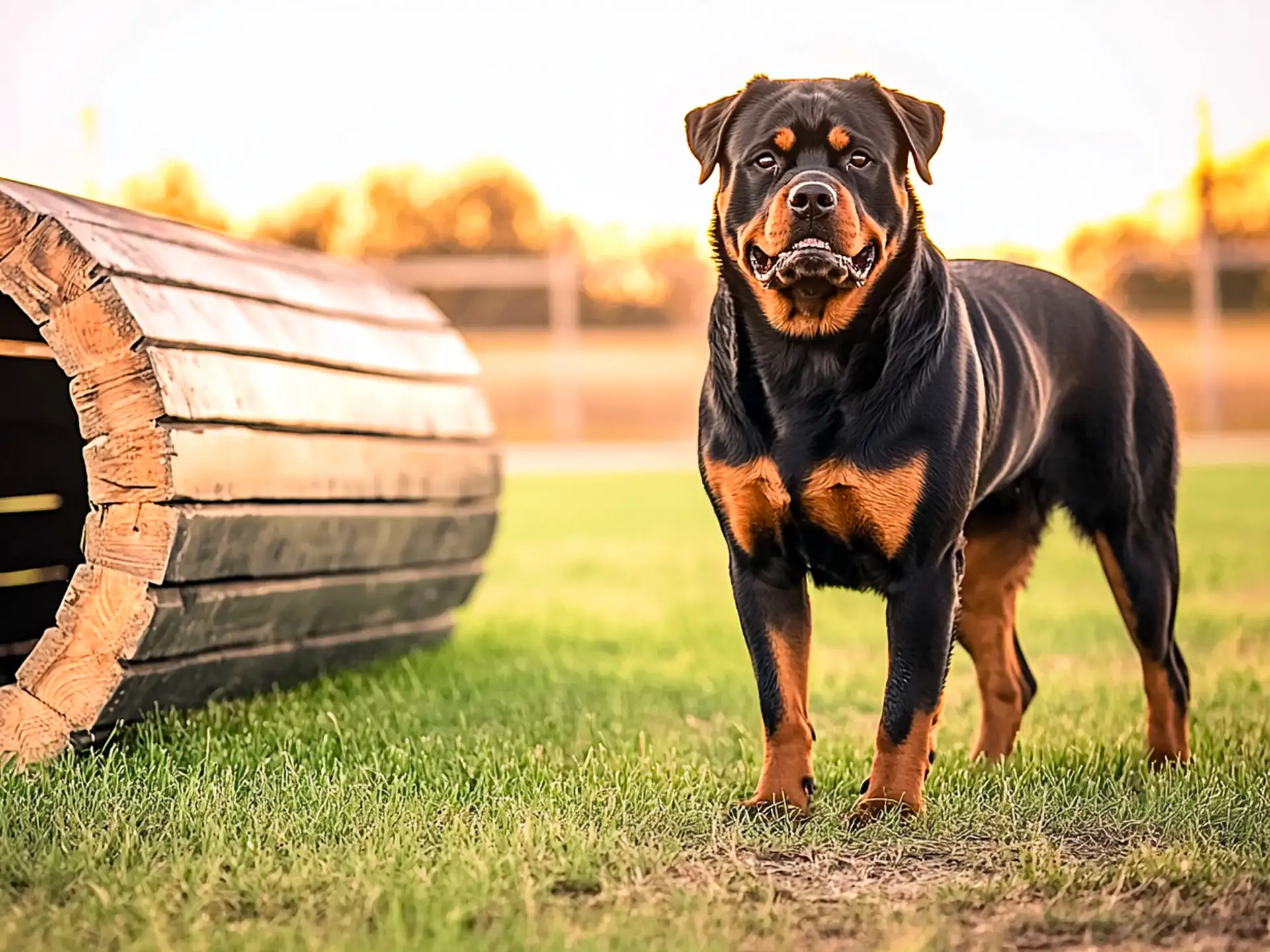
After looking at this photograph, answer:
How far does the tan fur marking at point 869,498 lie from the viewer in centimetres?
367

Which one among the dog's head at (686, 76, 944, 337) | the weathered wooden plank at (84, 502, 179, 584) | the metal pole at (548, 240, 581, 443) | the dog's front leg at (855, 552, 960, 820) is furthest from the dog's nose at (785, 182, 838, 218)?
the metal pole at (548, 240, 581, 443)

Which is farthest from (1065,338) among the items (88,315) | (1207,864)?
(88,315)

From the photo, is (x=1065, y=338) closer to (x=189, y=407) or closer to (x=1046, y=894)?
(x=1046, y=894)

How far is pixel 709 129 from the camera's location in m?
3.97

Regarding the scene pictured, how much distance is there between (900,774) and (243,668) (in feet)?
7.34

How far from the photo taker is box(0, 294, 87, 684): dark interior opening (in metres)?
5.50

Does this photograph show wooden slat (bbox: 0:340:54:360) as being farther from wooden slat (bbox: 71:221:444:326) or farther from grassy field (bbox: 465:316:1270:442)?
grassy field (bbox: 465:316:1270:442)

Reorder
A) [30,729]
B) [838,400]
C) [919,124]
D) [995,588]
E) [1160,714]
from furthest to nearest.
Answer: [995,588] → [1160,714] → [30,729] → [919,124] → [838,400]

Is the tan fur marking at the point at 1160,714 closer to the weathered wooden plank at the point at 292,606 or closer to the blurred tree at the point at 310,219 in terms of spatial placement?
the weathered wooden plank at the point at 292,606

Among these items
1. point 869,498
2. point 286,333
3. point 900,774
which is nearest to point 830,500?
point 869,498

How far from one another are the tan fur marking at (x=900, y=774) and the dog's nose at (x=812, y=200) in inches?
47.1

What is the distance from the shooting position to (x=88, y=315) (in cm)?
417

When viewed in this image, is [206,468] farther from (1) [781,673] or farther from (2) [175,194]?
(2) [175,194]

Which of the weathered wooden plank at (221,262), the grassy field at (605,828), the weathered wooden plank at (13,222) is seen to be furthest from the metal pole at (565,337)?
the weathered wooden plank at (13,222)
